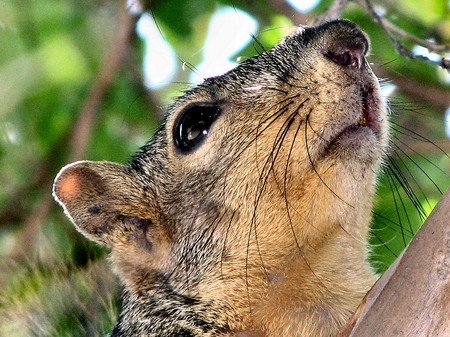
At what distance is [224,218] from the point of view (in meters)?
2.91

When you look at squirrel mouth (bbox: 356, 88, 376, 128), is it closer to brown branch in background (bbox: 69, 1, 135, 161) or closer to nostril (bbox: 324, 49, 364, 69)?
nostril (bbox: 324, 49, 364, 69)

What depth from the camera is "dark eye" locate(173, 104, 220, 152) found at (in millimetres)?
3012

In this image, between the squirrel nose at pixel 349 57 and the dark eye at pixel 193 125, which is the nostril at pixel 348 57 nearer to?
the squirrel nose at pixel 349 57

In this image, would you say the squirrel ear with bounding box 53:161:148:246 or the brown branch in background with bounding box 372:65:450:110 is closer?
the squirrel ear with bounding box 53:161:148:246

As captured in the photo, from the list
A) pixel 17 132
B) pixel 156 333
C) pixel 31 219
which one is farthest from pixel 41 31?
pixel 156 333

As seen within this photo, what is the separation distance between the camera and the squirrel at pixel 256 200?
2619mm

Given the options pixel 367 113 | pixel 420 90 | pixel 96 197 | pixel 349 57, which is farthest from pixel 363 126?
pixel 420 90

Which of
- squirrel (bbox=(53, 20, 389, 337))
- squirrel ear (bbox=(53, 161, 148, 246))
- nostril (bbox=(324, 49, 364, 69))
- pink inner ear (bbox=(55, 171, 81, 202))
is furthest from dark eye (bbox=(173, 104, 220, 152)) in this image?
nostril (bbox=(324, 49, 364, 69))

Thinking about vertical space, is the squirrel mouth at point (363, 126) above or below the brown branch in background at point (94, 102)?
below

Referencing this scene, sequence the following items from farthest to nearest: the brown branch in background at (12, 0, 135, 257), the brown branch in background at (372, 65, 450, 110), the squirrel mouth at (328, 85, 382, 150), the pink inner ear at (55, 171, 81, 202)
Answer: the brown branch in background at (12, 0, 135, 257)
the brown branch in background at (372, 65, 450, 110)
the pink inner ear at (55, 171, 81, 202)
the squirrel mouth at (328, 85, 382, 150)

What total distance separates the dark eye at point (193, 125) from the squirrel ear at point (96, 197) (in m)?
0.27

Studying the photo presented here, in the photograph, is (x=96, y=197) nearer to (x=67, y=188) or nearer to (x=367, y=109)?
(x=67, y=188)

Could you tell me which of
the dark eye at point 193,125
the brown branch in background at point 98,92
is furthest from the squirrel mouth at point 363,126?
the brown branch in background at point 98,92

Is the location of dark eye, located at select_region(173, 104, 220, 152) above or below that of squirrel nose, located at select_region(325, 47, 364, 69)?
above
